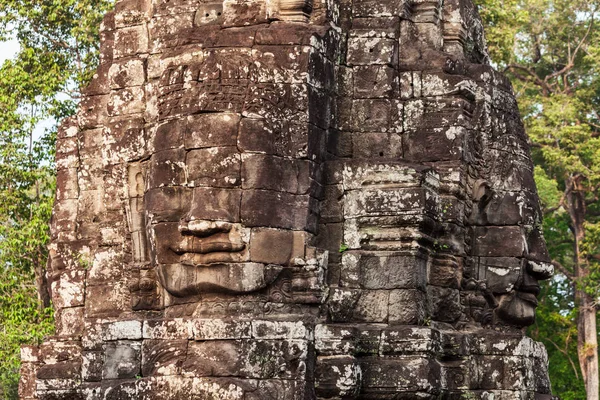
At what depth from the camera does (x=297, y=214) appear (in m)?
12.1

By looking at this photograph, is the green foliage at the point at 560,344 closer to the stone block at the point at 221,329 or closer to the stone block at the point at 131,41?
the stone block at the point at 131,41

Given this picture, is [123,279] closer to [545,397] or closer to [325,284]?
[325,284]

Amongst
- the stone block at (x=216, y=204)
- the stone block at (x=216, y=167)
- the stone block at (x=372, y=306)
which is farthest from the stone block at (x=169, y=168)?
the stone block at (x=372, y=306)

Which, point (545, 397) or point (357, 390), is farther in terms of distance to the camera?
point (545, 397)

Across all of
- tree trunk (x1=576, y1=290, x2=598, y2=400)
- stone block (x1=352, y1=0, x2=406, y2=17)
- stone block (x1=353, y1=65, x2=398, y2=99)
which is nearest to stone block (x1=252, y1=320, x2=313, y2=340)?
stone block (x1=353, y1=65, x2=398, y2=99)

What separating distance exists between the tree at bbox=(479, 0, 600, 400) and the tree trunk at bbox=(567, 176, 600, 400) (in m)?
0.02

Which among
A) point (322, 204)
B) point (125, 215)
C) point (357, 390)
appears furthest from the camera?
point (125, 215)

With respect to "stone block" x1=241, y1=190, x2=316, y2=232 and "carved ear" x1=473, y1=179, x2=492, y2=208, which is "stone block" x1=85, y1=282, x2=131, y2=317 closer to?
"stone block" x1=241, y1=190, x2=316, y2=232

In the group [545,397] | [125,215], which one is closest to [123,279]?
[125,215]

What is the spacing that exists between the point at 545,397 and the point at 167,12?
18.3 ft

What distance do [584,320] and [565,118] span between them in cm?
449

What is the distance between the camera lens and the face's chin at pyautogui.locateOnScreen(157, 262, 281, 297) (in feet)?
38.8

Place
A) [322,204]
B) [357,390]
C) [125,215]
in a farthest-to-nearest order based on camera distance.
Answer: [125,215] → [322,204] → [357,390]

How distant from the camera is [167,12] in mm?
13297
